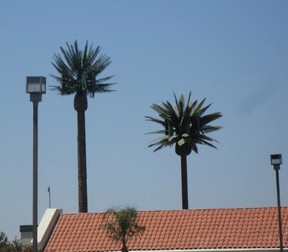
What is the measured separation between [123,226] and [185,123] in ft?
67.3

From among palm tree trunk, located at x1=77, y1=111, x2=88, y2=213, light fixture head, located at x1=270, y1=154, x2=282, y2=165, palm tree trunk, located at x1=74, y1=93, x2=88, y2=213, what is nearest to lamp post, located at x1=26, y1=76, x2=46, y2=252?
light fixture head, located at x1=270, y1=154, x2=282, y2=165

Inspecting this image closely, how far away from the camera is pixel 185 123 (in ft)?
218

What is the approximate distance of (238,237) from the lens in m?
48.3

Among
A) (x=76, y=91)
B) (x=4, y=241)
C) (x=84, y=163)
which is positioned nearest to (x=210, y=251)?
(x=4, y=241)

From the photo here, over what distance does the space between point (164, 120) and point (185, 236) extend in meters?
18.8

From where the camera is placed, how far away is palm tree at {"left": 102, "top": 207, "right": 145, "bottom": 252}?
47.0 meters

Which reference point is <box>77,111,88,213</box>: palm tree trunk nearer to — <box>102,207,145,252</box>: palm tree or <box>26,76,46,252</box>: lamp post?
<box>102,207,145,252</box>: palm tree

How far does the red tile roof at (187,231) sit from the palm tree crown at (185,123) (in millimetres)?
14546

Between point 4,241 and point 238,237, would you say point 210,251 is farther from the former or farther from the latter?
point 4,241

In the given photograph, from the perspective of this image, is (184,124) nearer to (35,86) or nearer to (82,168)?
(82,168)

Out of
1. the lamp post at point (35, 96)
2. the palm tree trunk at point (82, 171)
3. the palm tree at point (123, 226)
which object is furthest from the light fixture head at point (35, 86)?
the palm tree trunk at point (82, 171)

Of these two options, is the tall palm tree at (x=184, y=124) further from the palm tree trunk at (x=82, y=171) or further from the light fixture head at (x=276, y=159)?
the light fixture head at (x=276, y=159)

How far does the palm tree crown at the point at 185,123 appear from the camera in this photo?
6619 centimetres

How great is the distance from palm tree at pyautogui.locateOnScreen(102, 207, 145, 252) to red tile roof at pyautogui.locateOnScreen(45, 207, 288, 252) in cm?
153
